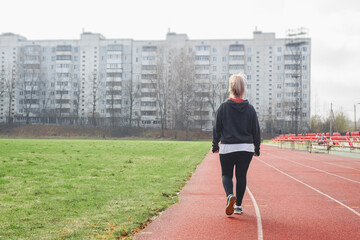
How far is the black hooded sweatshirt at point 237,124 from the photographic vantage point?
4934 millimetres

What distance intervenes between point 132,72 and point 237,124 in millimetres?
84815

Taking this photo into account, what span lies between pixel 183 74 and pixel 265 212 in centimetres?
6157

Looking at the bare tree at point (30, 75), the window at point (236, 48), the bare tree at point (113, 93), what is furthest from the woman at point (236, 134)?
the bare tree at point (30, 75)

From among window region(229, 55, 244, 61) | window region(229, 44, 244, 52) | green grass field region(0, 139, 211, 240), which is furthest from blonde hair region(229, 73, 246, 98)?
window region(229, 44, 244, 52)

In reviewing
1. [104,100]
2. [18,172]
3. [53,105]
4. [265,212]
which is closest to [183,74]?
[104,100]

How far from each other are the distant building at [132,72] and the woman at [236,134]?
246ft

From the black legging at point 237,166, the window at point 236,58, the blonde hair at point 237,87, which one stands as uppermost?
the window at point 236,58

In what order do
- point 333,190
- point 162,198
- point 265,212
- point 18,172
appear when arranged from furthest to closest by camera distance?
point 18,172 → point 333,190 → point 162,198 → point 265,212

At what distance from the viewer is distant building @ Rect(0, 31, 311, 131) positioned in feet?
272

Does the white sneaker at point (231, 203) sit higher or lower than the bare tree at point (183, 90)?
lower

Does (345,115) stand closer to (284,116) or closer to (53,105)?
(284,116)

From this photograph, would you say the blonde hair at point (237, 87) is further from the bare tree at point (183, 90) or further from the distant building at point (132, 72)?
the distant building at point (132, 72)

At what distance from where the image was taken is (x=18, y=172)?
991 cm

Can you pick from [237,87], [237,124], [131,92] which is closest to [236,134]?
[237,124]
